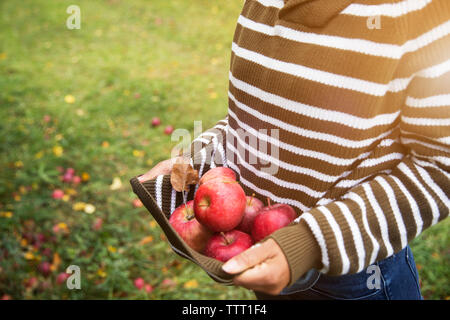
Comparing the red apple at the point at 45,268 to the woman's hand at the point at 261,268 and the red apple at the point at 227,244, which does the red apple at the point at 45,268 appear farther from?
the woman's hand at the point at 261,268

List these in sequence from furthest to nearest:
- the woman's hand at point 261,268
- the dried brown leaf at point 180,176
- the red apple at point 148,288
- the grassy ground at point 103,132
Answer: the grassy ground at point 103,132, the red apple at point 148,288, the dried brown leaf at point 180,176, the woman's hand at point 261,268

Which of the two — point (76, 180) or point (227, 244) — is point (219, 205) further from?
point (76, 180)

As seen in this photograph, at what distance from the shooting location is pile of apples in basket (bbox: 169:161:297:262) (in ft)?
3.55

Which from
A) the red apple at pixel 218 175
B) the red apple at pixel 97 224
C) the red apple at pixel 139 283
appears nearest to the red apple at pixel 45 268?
the red apple at pixel 97 224

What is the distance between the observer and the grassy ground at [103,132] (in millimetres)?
2527

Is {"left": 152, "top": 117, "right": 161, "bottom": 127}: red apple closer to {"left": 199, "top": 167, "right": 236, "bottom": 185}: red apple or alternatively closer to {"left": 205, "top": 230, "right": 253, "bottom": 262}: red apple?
{"left": 199, "top": 167, "right": 236, "bottom": 185}: red apple

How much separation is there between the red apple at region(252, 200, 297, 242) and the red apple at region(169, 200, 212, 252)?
16 cm

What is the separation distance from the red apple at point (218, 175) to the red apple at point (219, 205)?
0.04 meters

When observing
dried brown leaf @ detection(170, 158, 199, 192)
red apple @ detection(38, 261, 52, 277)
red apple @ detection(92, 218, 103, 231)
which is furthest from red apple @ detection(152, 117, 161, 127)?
dried brown leaf @ detection(170, 158, 199, 192)

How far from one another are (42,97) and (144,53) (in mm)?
1598

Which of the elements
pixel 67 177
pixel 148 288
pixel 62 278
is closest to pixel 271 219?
pixel 148 288
